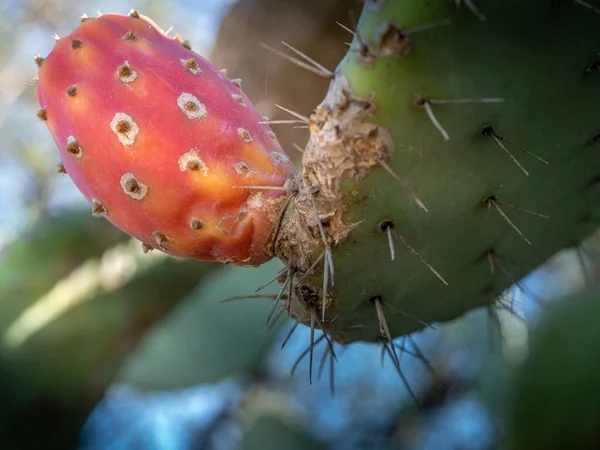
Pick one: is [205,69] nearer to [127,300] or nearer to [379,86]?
[379,86]

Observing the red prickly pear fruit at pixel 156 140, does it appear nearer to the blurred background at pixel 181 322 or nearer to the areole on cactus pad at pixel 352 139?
the areole on cactus pad at pixel 352 139

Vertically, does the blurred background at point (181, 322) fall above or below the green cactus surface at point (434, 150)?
below

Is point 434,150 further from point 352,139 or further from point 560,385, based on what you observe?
point 560,385

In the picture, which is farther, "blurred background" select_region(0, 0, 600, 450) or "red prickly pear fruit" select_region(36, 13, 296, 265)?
"blurred background" select_region(0, 0, 600, 450)

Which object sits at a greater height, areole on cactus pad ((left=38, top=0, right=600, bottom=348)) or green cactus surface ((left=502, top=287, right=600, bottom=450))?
areole on cactus pad ((left=38, top=0, right=600, bottom=348))

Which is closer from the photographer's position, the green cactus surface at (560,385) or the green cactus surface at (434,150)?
the green cactus surface at (434,150)

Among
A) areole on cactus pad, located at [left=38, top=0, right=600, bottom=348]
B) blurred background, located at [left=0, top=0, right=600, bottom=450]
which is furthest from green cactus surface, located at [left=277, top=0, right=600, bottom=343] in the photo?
blurred background, located at [left=0, top=0, right=600, bottom=450]

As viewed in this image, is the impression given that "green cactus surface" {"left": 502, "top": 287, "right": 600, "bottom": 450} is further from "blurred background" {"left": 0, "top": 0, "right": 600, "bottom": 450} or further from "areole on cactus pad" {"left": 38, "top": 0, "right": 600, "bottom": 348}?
"areole on cactus pad" {"left": 38, "top": 0, "right": 600, "bottom": 348}

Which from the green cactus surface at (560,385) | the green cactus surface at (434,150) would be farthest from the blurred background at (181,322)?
the green cactus surface at (434,150)
